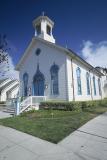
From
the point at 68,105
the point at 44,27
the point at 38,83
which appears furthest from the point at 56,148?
the point at 44,27

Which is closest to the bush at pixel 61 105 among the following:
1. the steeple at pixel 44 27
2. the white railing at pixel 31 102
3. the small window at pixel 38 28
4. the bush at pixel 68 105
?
the bush at pixel 68 105

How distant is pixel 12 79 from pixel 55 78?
27.8m

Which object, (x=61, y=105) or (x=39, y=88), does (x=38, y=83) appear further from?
(x=61, y=105)

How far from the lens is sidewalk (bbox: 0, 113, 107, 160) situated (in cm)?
429

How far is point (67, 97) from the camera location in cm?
1558

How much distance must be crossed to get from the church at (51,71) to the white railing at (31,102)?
3.38ft

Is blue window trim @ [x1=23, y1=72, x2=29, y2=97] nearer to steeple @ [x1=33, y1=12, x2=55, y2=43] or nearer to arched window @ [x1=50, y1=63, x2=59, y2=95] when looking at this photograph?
arched window @ [x1=50, y1=63, x2=59, y2=95]

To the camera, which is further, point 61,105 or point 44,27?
point 44,27

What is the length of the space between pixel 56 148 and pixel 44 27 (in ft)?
61.9

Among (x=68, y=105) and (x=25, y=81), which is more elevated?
(x=25, y=81)

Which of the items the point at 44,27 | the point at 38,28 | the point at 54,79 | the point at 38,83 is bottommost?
the point at 38,83

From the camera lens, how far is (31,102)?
16.0m

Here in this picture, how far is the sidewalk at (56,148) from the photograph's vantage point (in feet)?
14.1

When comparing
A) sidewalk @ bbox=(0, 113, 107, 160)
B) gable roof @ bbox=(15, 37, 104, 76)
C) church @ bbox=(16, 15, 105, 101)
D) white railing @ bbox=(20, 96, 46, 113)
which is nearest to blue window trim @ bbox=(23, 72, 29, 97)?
church @ bbox=(16, 15, 105, 101)
